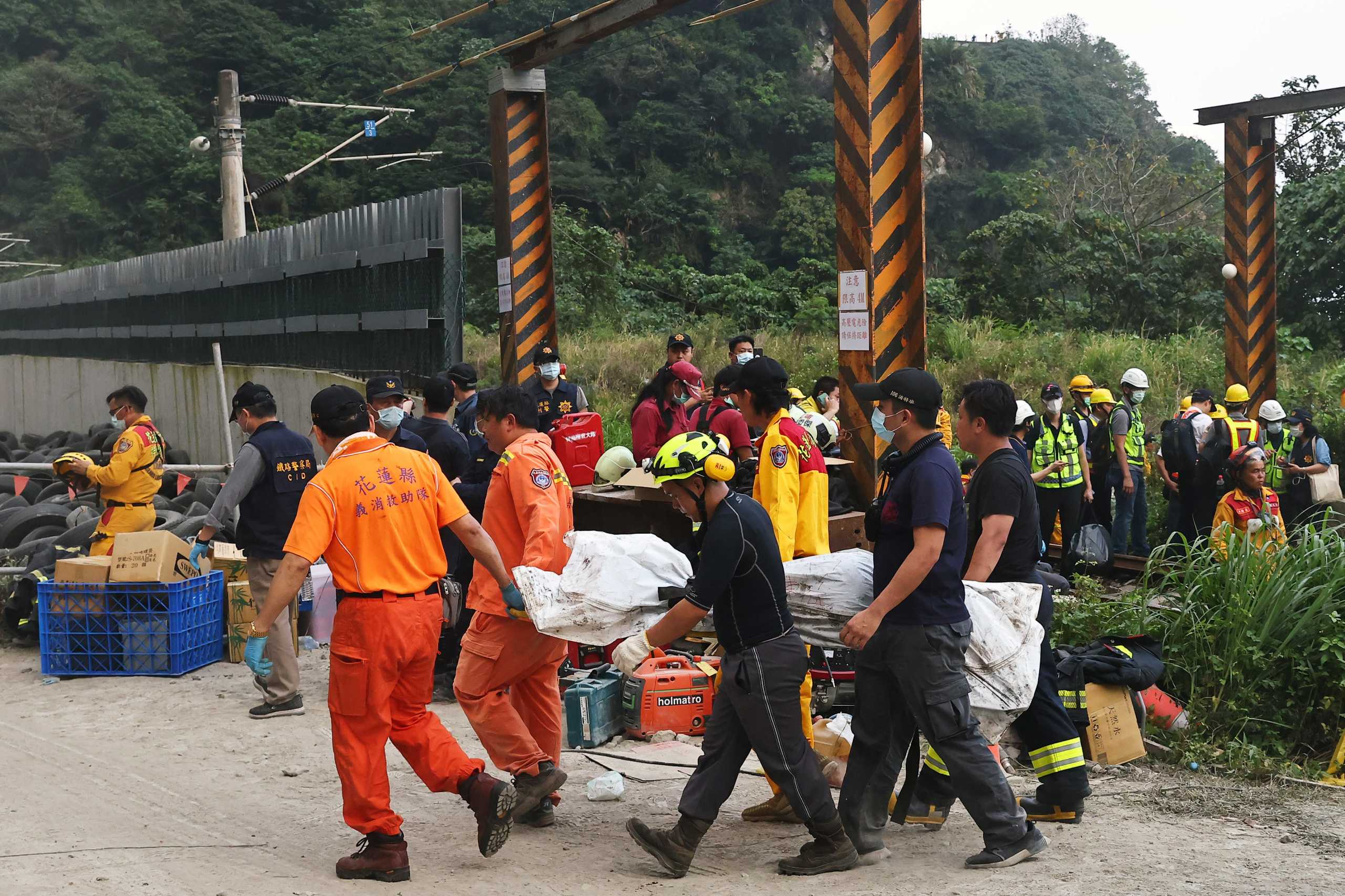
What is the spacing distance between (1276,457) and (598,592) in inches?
355

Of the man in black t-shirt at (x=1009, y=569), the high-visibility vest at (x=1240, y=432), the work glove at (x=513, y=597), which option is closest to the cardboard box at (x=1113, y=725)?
the man in black t-shirt at (x=1009, y=569)

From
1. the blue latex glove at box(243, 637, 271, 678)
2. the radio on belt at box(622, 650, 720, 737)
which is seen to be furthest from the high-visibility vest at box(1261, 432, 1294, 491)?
the blue latex glove at box(243, 637, 271, 678)

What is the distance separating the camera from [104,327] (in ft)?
85.0

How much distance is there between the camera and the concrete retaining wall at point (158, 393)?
54.3ft

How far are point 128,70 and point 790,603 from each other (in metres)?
51.9

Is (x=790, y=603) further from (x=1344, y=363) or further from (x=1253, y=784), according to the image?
(x=1344, y=363)

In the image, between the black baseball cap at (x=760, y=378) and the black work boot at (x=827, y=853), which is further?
the black baseball cap at (x=760, y=378)

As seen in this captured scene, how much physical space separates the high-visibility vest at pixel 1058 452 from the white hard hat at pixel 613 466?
11.0ft

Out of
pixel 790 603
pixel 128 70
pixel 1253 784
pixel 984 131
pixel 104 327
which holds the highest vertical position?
pixel 128 70

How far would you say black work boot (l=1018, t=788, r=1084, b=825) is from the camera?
5254 mm

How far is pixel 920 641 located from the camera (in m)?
4.71

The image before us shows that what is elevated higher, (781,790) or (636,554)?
(636,554)

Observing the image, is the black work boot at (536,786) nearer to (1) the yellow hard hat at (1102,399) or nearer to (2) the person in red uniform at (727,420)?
(2) the person in red uniform at (727,420)

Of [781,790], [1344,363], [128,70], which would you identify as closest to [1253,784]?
[781,790]
